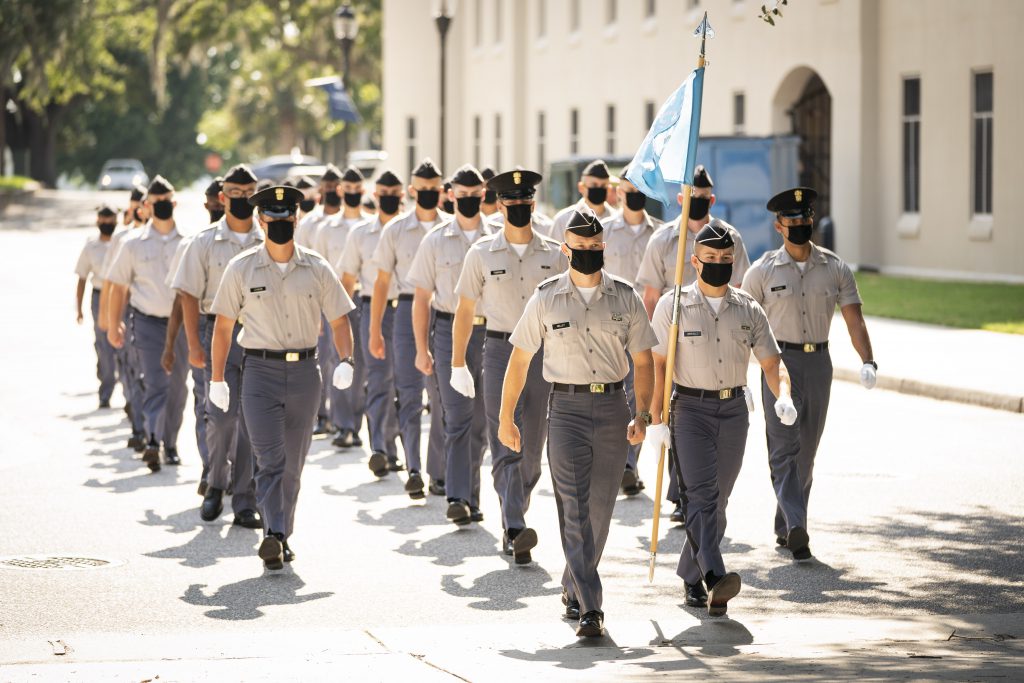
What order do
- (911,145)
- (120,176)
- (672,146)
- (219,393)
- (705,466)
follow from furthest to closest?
(120,176) → (911,145) → (219,393) → (672,146) → (705,466)

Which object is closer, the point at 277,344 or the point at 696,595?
the point at 696,595

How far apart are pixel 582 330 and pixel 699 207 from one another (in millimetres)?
4103

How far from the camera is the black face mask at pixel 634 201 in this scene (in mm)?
13766

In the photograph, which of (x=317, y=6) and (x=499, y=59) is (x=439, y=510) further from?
(x=317, y=6)

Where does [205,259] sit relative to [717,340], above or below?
above

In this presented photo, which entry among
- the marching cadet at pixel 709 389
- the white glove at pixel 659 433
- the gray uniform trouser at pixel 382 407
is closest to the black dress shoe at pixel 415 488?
the gray uniform trouser at pixel 382 407

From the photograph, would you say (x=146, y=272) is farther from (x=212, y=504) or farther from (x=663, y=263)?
(x=663, y=263)

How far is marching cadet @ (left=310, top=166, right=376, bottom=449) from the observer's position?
1582 centimetres

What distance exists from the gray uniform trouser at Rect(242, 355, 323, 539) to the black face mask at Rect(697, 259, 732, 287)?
246 cm

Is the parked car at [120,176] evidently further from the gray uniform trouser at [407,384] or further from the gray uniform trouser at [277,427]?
the gray uniform trouser at [277,427]

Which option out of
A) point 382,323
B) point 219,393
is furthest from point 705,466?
point 382,323

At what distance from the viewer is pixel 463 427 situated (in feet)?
39.0

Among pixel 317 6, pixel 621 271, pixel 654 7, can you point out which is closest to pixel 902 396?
pixel 621 271

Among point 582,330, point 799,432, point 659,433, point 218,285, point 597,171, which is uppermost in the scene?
point 597,171
